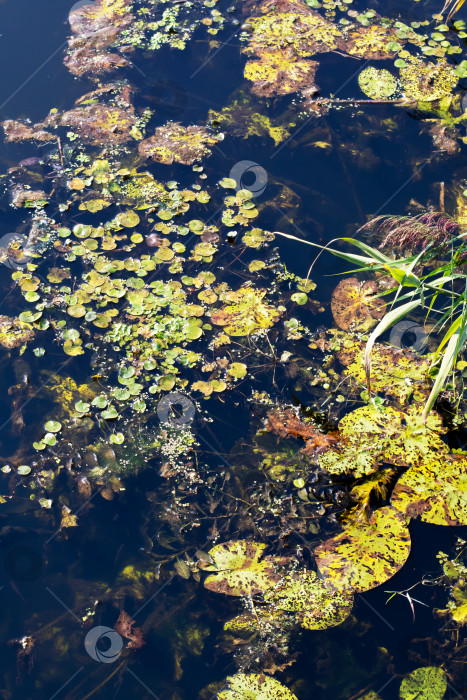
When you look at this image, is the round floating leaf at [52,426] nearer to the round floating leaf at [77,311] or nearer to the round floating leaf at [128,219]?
the round floating leaf at [77,311]

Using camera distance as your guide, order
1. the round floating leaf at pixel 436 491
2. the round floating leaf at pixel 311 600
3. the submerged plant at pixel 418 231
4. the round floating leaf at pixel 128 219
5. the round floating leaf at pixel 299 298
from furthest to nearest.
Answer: the round floating leaf at pixel 128 219
the round floating leaf at pixel 299 298
the submerged plant at pixel 418 231
the round floating leaf at pixel 436 491
the round floating leaf at pixel 311 600

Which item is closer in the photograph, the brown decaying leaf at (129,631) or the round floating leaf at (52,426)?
the brown decaying leaf at (129,631)

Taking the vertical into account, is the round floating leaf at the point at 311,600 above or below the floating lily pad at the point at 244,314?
below

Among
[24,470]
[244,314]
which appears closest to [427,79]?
[244,314]

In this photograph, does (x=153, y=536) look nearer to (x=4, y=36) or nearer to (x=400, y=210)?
(x=400, y=210)

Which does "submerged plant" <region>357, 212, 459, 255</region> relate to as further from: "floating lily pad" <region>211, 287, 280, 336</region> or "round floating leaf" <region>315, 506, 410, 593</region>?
"round floating leaf" <region>315, 506, 410, 593</region>

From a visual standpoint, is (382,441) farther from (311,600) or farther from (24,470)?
(24,470)

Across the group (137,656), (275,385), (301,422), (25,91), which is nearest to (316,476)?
(301,422)

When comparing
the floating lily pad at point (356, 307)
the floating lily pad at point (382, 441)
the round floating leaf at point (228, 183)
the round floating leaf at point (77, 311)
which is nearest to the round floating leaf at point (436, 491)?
the floating lily pad at point (382, 441)
